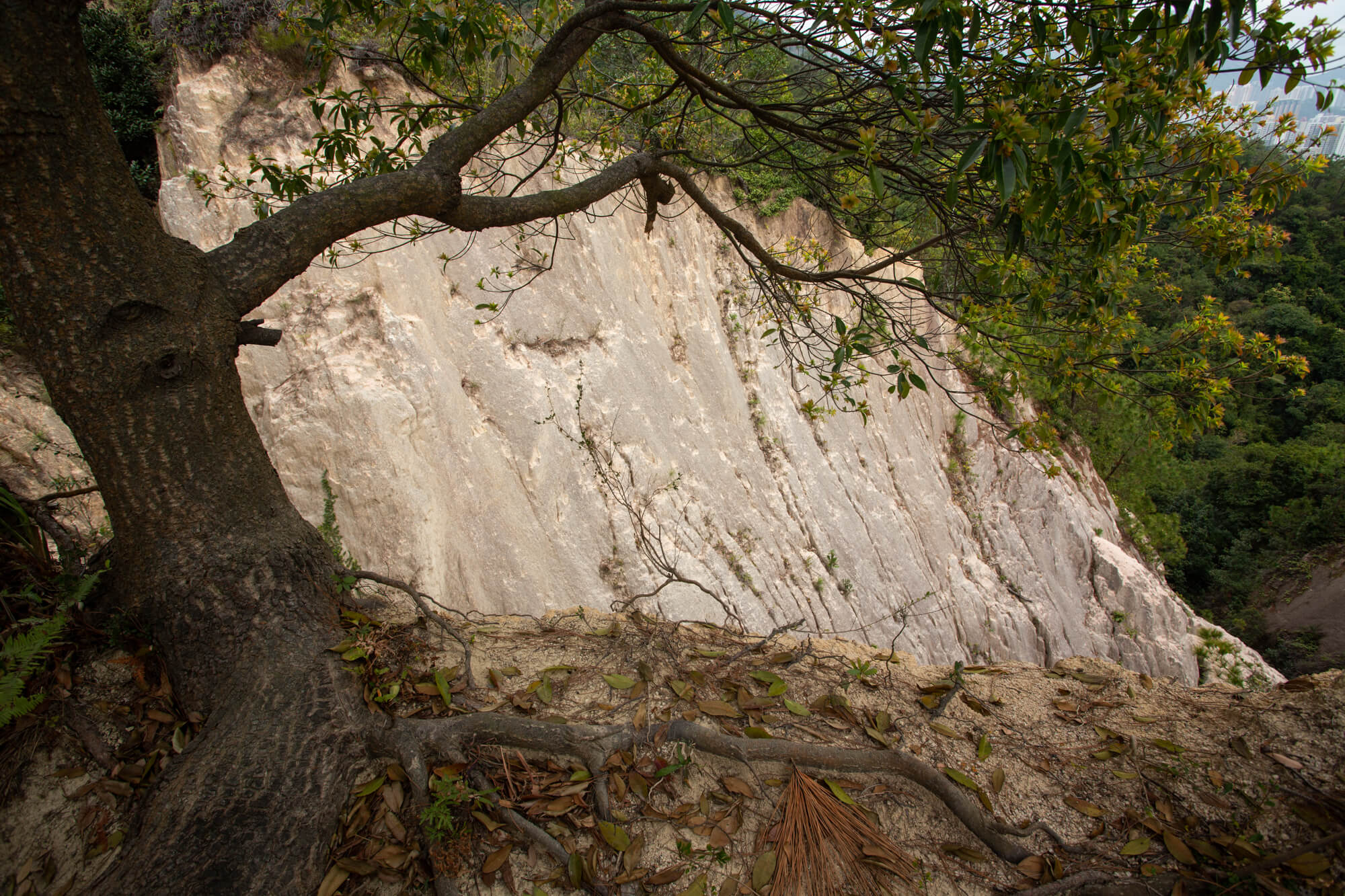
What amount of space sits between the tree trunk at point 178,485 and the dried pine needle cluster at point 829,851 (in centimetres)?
139

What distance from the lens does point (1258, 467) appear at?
18125 millimetres

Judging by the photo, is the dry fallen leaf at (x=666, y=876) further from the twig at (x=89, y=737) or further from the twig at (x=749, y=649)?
the twig at (x=89, y=737)

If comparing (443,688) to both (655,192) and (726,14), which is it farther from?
(655,192)

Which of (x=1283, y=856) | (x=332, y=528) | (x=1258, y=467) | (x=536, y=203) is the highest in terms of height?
(x=1258, y=467)

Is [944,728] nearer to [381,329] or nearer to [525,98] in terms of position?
[525,98]

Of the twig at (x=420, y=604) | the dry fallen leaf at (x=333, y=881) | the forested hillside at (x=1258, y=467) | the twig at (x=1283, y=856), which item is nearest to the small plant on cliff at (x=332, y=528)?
the twig at (x=420, y=604)

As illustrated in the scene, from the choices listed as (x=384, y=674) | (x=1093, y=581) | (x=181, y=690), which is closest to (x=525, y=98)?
(x=384, y=674)

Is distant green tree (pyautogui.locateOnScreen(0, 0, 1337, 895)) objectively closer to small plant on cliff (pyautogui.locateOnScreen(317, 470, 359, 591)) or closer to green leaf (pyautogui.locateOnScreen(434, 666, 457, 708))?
green leaf (pyautogui.locateOnScreen(434, 666, 457, 708))

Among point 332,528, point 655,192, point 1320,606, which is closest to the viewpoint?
point 655,192

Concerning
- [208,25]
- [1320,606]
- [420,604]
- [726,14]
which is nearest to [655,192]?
[726,14]

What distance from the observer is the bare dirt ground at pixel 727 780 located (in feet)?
6.25

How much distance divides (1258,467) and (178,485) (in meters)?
24.3

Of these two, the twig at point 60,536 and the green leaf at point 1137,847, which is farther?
the twig at point 60,536

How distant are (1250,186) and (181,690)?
4.59 m
